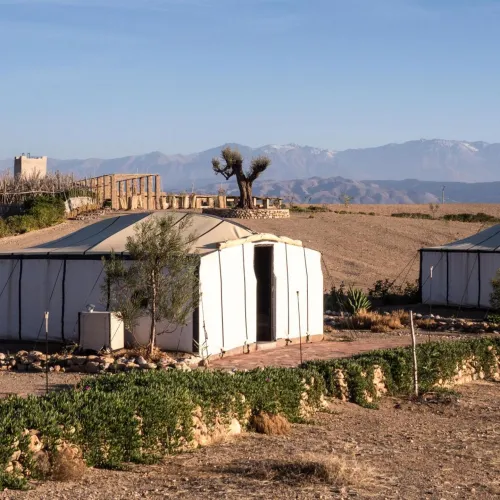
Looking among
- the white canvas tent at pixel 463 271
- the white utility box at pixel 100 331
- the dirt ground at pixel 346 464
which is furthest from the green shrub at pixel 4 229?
the dirt ground at pixel 346 464

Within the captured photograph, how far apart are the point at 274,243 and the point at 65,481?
10332 millimetres

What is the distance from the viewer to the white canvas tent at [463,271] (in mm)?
24844

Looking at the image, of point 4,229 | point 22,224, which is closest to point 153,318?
point 4,229

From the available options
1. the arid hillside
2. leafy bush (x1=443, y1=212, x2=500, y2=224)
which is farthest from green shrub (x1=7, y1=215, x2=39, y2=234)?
leafy bush (x1=443, y1=212, x2=500, y2=224)

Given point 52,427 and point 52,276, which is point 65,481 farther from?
point 52,276

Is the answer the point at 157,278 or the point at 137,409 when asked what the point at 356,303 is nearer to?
the point at 157,278

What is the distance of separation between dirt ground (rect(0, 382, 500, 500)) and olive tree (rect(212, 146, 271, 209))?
2892 cm

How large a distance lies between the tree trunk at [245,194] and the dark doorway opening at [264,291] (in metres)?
22.5

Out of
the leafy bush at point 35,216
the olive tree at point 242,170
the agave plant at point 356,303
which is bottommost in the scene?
the agave plant at point 356,303

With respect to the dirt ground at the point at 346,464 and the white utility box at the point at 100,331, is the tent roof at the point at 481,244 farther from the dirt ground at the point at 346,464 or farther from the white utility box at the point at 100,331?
the dirt ground at the point at 346,464

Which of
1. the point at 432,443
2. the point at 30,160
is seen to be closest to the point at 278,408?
the point at 432,443

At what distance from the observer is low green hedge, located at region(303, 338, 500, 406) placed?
1318 cm

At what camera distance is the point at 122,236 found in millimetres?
18141

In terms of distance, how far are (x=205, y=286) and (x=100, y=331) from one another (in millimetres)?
1872
